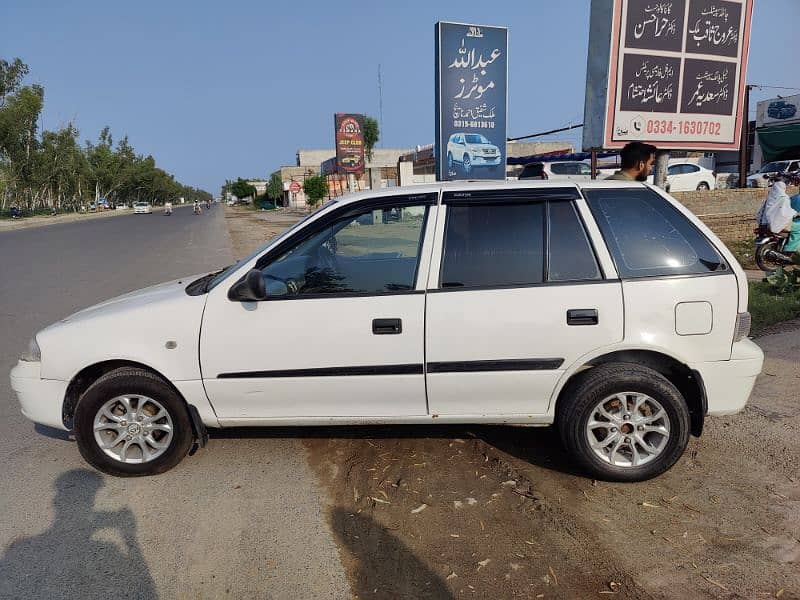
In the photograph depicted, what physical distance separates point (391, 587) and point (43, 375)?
8.18ft

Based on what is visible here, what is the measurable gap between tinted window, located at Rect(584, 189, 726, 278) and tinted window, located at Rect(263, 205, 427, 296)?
3.67ft

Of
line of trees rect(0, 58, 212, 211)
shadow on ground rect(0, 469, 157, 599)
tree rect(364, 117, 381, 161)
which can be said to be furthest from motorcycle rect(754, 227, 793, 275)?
tree rect(364, 117, 381, 161)

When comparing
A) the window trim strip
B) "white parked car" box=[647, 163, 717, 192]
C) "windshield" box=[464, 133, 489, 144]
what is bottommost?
the window trim strip

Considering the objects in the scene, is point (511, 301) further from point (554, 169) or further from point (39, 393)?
point (554, 169)

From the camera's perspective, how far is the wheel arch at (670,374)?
3328 mm

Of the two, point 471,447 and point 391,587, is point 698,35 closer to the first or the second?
point 471,447

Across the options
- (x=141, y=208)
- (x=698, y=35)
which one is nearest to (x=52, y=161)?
(x=141, y=208)

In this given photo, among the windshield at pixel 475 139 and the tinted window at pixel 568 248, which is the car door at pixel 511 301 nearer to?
the tinted window at pixel 568 248

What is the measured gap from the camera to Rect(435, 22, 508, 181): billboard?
12.4 meters

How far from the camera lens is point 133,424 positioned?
3492mm

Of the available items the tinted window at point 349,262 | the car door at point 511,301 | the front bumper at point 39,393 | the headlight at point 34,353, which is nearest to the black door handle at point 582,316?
the car door at point 511,301

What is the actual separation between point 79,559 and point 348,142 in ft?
105

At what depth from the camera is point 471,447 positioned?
12.6 feet

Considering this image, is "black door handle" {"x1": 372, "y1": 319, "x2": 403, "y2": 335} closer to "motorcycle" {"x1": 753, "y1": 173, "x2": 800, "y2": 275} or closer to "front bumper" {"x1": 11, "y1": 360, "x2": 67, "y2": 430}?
"front bumper" {"x1": 11, "y1": 360, "x2": 67, "y2": 430}
